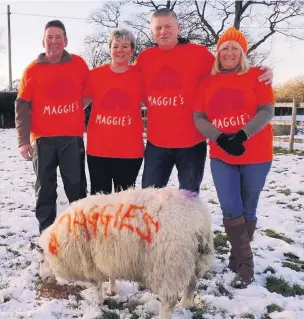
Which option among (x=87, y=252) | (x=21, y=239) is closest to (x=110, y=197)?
(x=87, y=252)

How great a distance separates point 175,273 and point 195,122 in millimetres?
1238

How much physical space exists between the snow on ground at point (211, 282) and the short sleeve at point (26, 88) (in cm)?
150

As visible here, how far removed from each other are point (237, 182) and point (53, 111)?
172 cm

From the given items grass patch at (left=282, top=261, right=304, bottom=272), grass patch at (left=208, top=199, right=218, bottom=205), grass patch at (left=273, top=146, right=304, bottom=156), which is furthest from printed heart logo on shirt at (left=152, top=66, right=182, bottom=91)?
grass patch at (left=273, top=146, right=304, bottom=156)

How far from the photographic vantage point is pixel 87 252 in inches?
106

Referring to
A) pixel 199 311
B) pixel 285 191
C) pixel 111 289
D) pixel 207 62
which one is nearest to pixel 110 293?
pixel 111 289

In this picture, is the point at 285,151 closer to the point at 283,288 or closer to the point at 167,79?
the point at 283,288

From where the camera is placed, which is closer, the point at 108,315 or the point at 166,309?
the point at 166,309

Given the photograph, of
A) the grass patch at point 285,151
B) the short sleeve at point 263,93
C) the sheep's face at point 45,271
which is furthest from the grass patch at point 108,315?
the grass patch at point 285,151

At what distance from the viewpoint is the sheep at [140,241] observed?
8.13 feet

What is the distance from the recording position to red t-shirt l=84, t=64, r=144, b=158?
3.28m

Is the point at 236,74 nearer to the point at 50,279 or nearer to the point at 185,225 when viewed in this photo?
the point at 185,225

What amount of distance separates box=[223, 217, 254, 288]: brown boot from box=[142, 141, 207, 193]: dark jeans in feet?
1.37

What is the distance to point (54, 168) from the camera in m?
3.70
